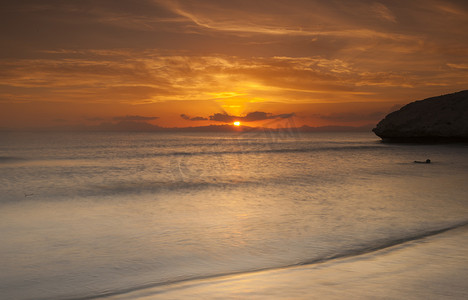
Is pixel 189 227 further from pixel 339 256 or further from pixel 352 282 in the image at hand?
pixel 352 282

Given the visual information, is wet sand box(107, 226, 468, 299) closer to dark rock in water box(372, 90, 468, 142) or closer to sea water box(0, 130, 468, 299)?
sea water box(0, 130, 468, 299)

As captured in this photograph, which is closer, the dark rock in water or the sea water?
the sea water

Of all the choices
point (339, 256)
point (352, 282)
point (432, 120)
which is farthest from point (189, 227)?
point (432, 120)

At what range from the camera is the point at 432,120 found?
1932 inches

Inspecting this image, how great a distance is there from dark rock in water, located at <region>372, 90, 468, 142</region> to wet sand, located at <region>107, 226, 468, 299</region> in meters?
47.4

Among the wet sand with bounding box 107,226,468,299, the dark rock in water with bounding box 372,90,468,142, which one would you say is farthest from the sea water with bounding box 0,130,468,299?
the dark rock in water with bounding box 372,90,468,142

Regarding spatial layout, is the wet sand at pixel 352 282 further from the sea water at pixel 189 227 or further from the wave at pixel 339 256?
the sea water at pixel 189 227

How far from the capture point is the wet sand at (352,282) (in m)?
4.18

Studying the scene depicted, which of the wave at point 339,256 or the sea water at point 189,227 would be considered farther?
the sea water at point 189,227

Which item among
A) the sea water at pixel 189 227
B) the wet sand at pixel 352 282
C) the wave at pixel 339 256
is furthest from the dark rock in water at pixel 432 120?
the wet sand at pixel 352 282

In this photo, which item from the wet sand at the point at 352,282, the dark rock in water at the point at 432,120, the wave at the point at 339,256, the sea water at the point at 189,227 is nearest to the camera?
the wet sand at the point at 352,282

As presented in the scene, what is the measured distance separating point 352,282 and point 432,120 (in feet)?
165

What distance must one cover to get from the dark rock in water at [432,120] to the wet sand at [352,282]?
156 feet

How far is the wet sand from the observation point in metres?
4.18
